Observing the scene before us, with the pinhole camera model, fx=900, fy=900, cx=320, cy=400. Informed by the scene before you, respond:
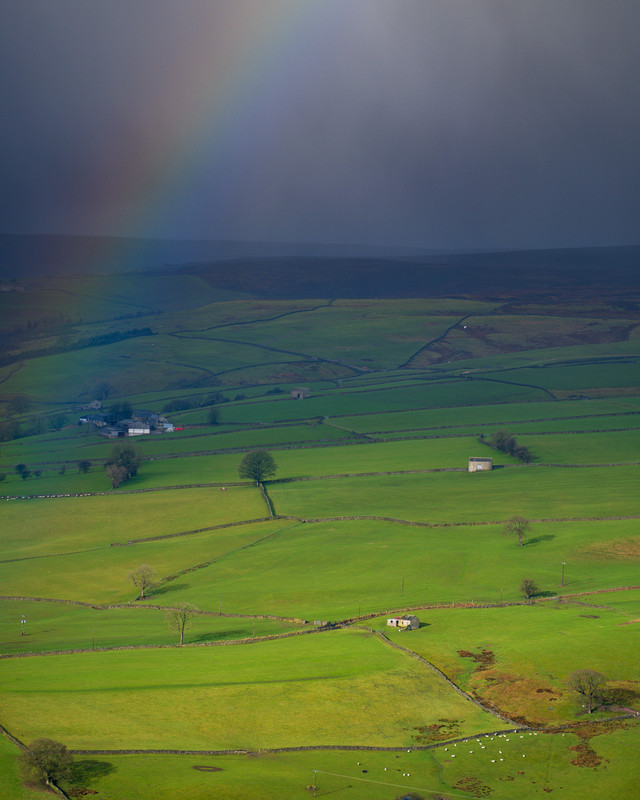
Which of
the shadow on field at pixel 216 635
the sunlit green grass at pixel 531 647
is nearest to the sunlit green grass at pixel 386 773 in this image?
the sunlit green grass at pixel 531 647

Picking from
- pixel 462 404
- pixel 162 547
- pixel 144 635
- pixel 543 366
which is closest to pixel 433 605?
pixel 144 635

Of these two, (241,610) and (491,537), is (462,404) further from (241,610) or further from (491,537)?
→ (241,610)

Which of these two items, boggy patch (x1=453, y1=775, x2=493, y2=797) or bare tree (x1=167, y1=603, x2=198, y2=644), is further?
bare tree (x1=167, y1=603, x2=198, y2=644)

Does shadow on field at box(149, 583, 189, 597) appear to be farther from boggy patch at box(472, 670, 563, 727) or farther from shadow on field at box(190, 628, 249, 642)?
boggy patch at box(472, 670, 563, 727)

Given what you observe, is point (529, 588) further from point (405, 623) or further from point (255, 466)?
point (255, 466)

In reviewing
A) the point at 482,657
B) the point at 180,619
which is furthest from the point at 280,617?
the point at 482,657

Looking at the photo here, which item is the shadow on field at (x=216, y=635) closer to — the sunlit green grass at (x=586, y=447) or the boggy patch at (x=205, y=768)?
the boggy patch at (x=205, y=768)

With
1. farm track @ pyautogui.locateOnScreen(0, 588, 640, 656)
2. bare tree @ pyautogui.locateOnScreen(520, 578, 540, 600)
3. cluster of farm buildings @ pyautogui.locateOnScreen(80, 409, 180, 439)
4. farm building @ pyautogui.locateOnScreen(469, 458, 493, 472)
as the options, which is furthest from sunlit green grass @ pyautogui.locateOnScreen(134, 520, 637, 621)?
cluster of farm buildings @ pyautogui.locateOnScreen(80, 409, 180, 439)
